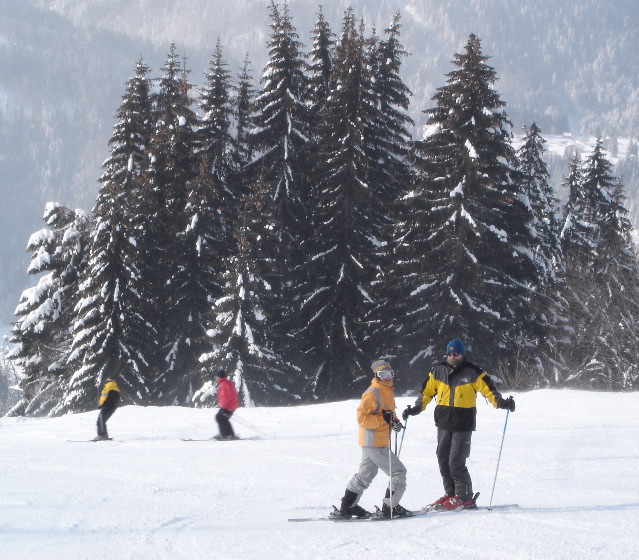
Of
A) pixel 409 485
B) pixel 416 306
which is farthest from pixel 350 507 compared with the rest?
pixel 416 306

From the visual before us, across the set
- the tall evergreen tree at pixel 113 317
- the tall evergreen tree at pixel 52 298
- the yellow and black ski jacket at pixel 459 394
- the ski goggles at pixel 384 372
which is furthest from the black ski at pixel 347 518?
the tall evergreen tree at pixel 52 298

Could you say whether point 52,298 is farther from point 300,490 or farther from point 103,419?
point 300,490

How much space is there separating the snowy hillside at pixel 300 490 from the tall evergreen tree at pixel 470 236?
769 centimetres

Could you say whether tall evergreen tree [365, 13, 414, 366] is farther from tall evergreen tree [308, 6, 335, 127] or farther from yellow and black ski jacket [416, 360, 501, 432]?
yellow and black ski jacket [416, 360, 501, 432]

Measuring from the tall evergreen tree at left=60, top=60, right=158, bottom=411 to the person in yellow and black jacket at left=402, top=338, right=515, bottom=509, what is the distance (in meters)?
20.3

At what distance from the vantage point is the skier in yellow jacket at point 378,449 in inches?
287

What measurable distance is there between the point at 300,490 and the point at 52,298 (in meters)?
24.0

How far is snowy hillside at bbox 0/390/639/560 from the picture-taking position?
20.6ft

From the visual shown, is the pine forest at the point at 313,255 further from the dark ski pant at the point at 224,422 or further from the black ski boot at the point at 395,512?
the black ski boot at the point at 395,512

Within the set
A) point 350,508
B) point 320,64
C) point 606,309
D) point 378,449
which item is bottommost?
point 350,508

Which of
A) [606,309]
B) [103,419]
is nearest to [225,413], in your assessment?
[103,419]

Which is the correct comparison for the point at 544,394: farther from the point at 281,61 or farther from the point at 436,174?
the point at 281,61

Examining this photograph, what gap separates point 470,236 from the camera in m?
23.7

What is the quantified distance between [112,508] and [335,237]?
1991 cm
